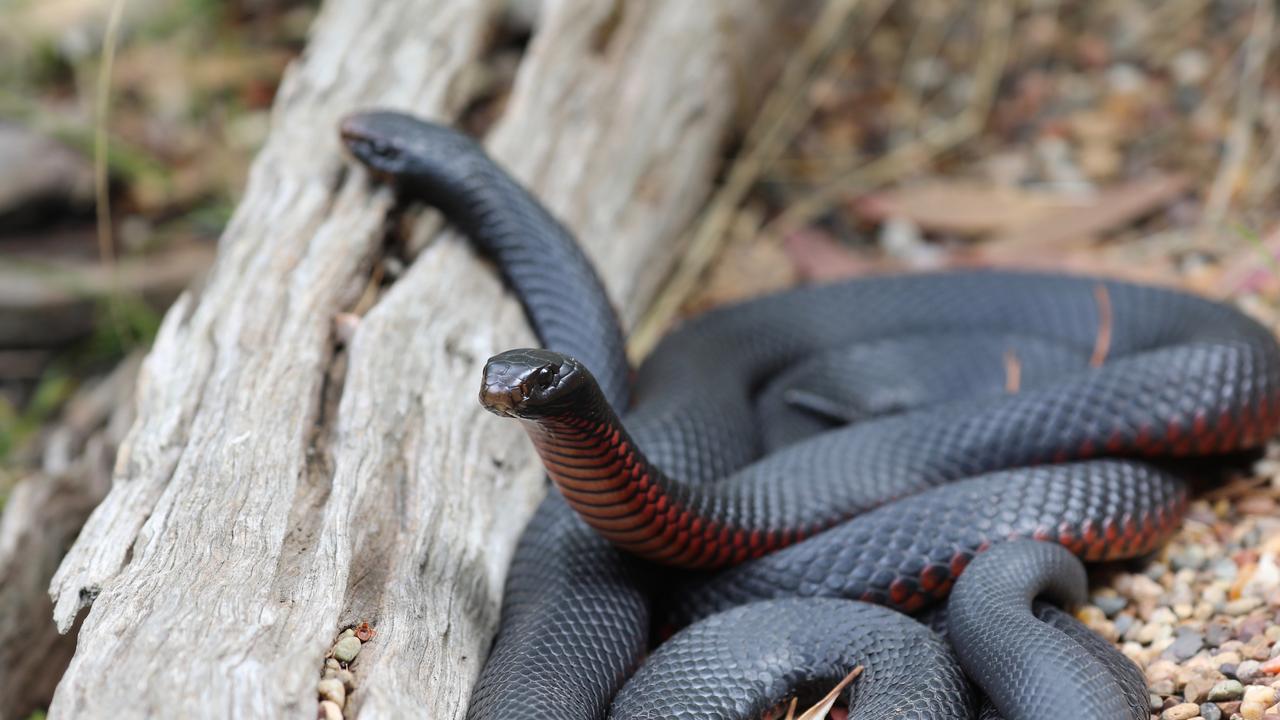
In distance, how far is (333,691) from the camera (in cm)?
257

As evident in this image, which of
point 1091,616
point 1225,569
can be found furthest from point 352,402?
point 1225,569

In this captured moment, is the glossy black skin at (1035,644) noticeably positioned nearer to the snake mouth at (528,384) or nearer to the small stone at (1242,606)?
the small stone at (1242,606)

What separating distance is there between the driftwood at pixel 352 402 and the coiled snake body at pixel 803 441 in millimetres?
221

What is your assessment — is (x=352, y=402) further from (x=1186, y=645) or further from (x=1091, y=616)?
(x=1186, y=645)

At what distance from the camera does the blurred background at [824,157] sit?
576 cm

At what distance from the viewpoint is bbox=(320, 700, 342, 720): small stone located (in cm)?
250

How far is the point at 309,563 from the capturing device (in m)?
2.87

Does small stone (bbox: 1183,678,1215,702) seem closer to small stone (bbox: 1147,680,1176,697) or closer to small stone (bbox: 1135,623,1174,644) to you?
small stone (bbox: 1147,680,1176,697)

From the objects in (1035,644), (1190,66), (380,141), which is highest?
(1190,66)

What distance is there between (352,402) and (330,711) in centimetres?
111

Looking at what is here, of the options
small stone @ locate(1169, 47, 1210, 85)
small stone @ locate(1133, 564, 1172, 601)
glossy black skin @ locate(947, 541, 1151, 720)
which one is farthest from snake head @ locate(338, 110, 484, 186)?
small stone @ locate(1169, 47, 1210, 85)

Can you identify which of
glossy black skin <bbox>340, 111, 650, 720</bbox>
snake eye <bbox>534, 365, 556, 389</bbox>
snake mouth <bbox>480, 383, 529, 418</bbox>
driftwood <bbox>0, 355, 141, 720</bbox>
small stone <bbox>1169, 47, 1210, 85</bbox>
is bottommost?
driftwood <bbox>0, 355, 141, 720</bbox>

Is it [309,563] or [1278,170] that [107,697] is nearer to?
[309,563]

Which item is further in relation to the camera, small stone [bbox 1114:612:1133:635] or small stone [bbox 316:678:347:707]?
small stone [bbox 1114:612:1133:635]
